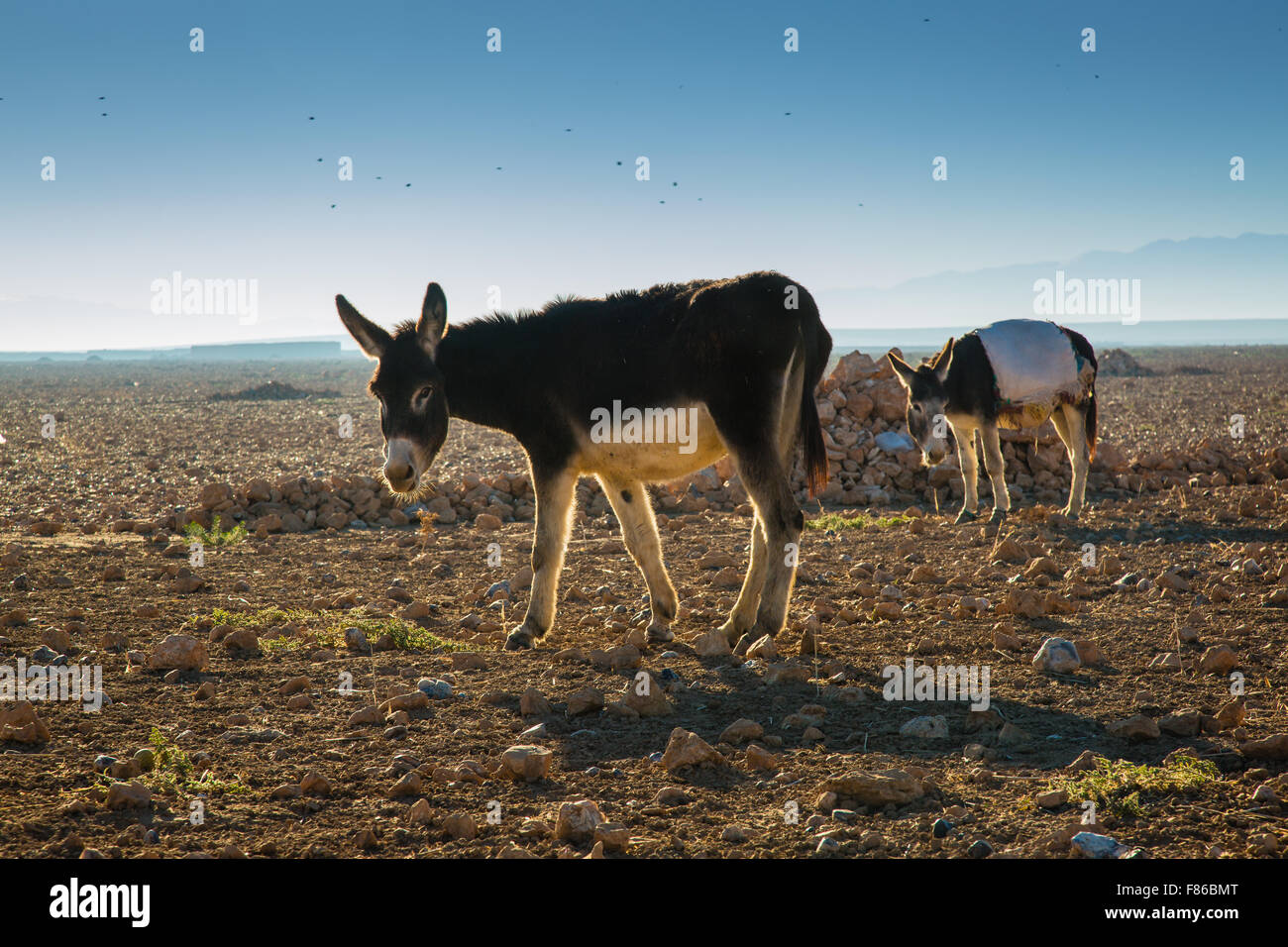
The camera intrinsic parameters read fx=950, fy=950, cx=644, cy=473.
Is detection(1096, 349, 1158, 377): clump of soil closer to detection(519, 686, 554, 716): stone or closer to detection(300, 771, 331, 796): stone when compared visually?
detection(519, 686, 554, 716): stone

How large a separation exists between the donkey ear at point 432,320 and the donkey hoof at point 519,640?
230 centimetres

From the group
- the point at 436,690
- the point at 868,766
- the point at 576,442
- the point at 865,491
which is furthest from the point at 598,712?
the point at 865,491

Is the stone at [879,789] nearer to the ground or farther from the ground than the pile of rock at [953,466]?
nearer to the ground

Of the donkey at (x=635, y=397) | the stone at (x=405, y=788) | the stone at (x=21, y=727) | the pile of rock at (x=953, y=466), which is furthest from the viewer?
the pile of rock at (x=953, y=466)

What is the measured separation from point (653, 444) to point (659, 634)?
1526mm

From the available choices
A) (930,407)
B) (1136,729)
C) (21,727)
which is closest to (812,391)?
(1136,729)

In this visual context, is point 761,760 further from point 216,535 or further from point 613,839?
point 216,535

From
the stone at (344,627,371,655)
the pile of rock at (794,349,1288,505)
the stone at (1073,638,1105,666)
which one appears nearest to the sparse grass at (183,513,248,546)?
the stone at (344,627,371,655)

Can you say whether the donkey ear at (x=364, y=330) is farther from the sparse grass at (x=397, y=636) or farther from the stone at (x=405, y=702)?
the stone at (x=405, y=702)

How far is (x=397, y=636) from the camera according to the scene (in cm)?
729

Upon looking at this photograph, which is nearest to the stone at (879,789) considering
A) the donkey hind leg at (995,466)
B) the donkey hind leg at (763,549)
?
the donkey hind leg at (763,549)

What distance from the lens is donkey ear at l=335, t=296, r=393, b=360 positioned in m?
7.47

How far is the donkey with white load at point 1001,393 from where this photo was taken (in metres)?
13.5

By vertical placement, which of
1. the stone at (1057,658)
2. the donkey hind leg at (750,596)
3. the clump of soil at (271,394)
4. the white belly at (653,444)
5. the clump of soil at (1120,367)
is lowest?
the stone at (1057,658)
